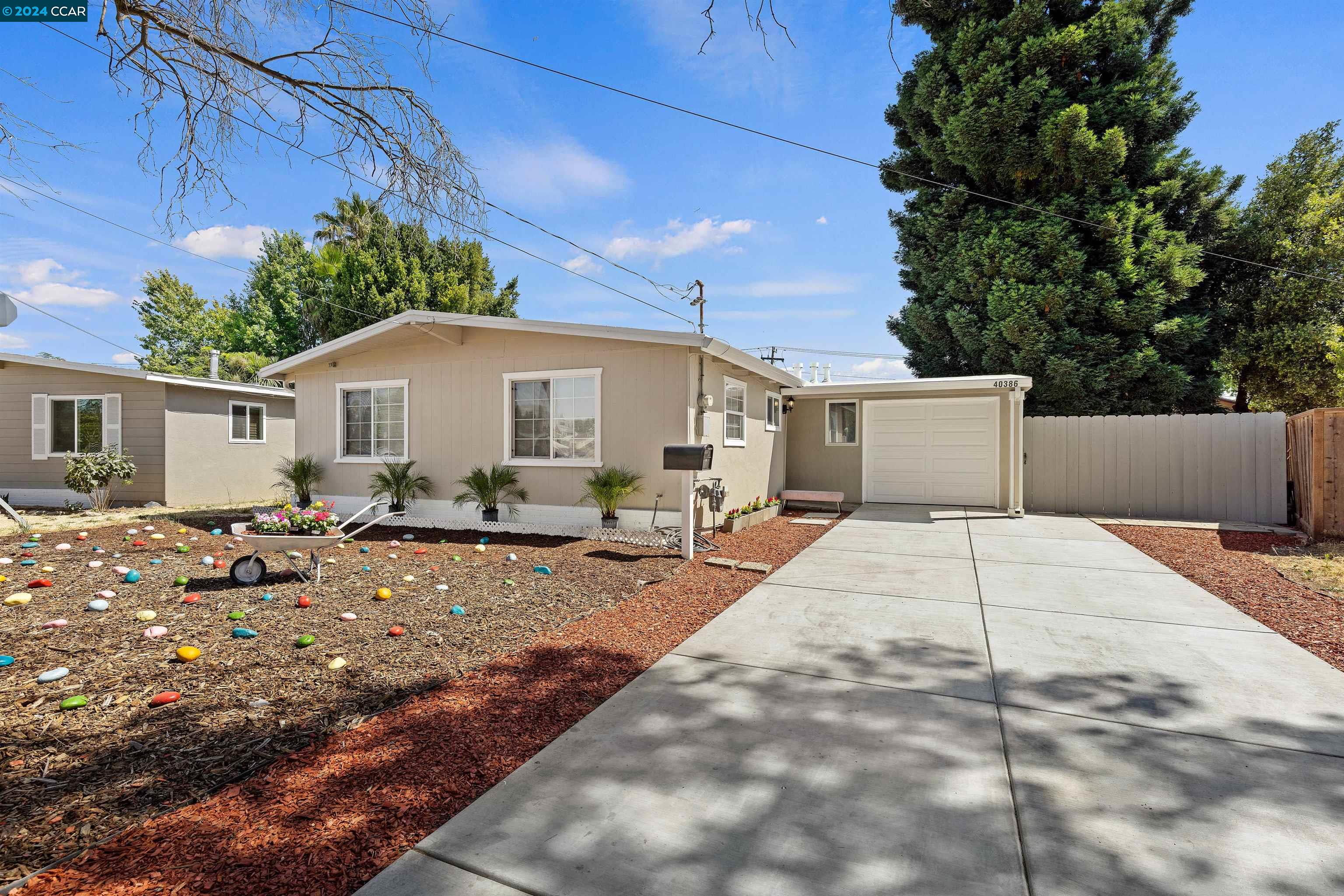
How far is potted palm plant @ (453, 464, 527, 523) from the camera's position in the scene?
8.61 metres

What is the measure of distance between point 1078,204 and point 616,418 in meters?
11.4

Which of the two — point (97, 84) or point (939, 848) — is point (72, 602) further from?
point (939, 848)

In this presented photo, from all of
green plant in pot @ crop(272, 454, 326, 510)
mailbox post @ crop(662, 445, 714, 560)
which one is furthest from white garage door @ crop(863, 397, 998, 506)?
green plant in pot @ crop(272, 454, 326, 510)

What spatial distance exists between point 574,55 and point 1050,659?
5.99 m

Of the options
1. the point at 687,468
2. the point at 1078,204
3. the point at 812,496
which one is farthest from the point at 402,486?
the point at 1078,204

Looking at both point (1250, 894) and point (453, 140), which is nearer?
point (1250, 894)

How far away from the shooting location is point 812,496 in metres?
10.5

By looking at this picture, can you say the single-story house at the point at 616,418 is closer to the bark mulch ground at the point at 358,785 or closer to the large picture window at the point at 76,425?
the bark mulch ground at the point at 358,785

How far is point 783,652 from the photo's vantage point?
3.75 meters

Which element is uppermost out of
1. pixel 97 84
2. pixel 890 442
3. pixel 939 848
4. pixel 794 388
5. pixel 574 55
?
pixel 574 55

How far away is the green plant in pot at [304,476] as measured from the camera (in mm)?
9984

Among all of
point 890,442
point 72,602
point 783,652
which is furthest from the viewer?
point 890,442

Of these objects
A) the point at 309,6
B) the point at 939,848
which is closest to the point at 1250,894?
the point at 939,848

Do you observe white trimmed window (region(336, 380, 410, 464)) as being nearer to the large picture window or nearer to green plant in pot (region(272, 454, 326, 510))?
green plant in pot (region(272, 454, 326, 510))
